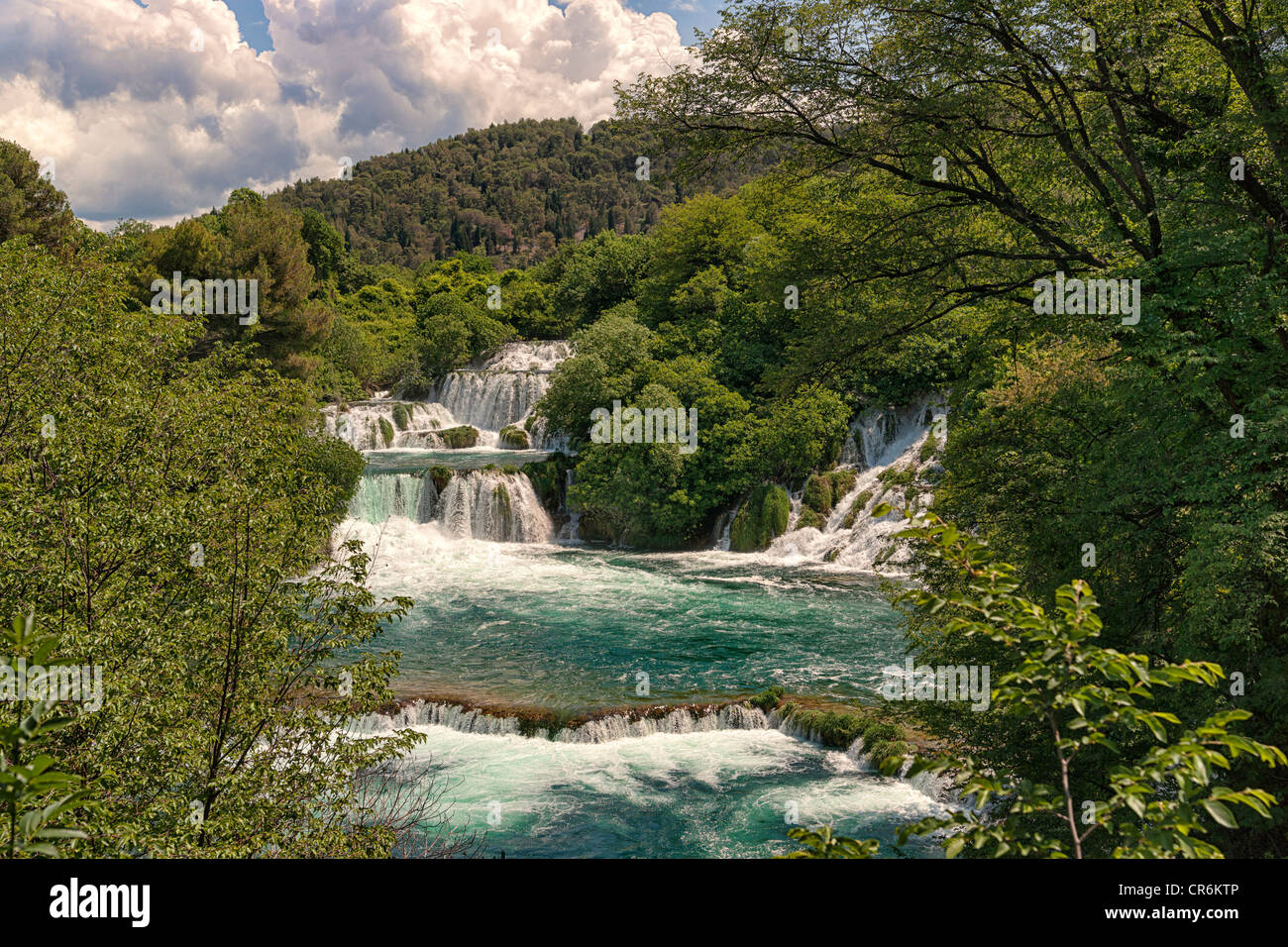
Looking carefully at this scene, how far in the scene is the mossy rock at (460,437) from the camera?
4038 centimetres

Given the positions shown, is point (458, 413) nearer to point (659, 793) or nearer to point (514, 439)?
point (514, 439)

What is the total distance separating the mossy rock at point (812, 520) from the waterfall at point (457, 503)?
33.5 ft

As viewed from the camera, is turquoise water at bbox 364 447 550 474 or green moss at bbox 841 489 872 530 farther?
turquoise water at bbox 364 447 550 474

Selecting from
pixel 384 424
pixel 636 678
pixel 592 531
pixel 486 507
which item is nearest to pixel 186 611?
pixel 636 678

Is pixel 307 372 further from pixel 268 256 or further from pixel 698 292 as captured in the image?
pixel 698 292

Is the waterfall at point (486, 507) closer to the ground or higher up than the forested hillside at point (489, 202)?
closer to the ground

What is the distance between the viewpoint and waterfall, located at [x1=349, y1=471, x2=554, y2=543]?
98.4 ft

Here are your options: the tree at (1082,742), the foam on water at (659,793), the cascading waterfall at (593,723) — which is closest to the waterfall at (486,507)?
the cascading waterfall at (593,723)

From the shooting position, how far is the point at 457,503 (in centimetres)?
3034

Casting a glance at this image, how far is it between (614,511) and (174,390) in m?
20.2

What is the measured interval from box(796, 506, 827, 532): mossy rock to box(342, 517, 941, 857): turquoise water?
203cm
